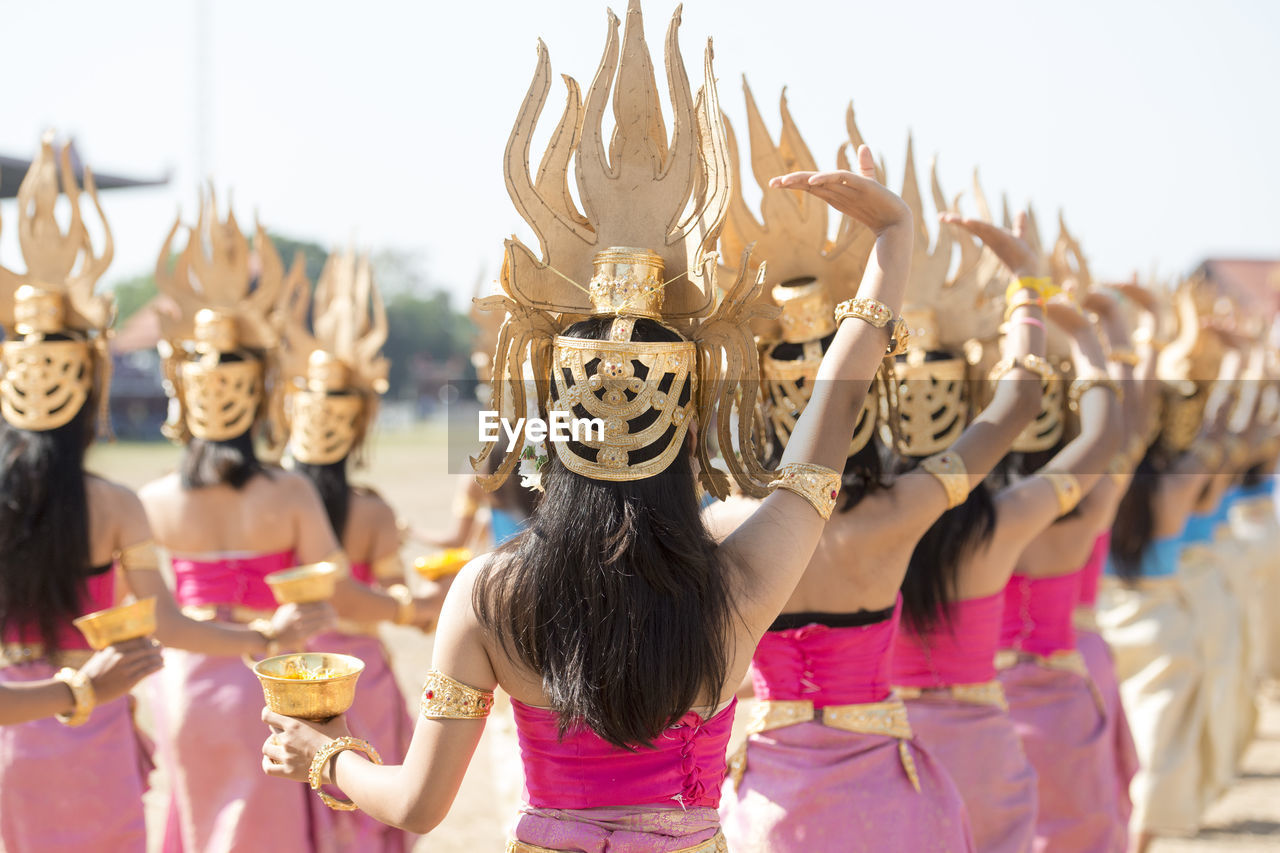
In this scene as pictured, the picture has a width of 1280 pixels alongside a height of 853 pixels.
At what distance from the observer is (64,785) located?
388 cm

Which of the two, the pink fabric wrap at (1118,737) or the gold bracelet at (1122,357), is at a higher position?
the gold bracelet at (1122,357)

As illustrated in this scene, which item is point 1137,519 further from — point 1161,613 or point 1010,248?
point 1010,248

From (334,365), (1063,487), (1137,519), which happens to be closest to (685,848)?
(1063,487)

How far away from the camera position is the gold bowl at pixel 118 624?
122 inches

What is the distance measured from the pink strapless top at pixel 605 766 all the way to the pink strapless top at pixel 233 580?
2871 mm

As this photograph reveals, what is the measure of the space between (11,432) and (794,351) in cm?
268

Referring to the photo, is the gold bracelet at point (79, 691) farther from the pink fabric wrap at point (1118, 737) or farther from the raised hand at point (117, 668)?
the pink fabric wrap at point (1118, 737)

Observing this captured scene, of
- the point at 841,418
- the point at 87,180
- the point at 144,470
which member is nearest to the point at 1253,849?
the point at 841,418

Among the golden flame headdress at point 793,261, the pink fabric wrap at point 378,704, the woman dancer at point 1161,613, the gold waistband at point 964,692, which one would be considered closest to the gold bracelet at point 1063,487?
the gold waistband at point 964,692

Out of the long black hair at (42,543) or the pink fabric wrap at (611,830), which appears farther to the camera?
the long black hair at (42,543)

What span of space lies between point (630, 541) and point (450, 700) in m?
0.41

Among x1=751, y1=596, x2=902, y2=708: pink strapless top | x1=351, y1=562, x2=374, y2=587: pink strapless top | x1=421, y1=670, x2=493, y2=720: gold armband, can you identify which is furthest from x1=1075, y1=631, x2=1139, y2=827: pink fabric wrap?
x1=421, y1=670, x2=493, y2=720: gold armband

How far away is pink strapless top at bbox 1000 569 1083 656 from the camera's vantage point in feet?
15.0

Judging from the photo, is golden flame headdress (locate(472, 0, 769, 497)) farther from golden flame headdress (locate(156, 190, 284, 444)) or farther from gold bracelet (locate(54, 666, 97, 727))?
golden flame headdress (locate(156, 190, 284, 444))
